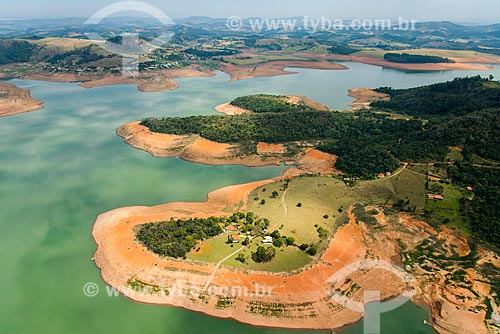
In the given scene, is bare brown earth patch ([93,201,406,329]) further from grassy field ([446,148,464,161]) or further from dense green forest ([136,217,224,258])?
grassy field ([446,148,464,161])

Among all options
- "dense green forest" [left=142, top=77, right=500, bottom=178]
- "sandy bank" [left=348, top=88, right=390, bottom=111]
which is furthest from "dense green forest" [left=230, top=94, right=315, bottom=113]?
"sandy bank" [left=348, top=88, right=390, bottom=111]

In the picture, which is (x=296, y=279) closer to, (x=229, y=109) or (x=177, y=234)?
(x=177, y=234)

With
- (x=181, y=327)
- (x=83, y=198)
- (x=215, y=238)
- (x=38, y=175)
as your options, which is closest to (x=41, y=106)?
(x=38, y=175)

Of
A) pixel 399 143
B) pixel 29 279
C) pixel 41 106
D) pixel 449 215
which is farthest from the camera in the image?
pixel 41 106

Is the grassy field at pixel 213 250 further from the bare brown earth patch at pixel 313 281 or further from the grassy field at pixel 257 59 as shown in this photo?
the grassy field at pixel 257 59

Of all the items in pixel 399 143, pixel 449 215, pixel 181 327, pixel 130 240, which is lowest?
pixel 181 327

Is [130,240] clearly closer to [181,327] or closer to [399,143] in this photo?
[181,327]
